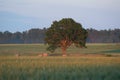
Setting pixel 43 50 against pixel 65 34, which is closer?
pixel 65 34

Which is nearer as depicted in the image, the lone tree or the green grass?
the lone tree

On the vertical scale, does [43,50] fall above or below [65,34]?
below

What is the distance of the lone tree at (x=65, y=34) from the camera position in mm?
66188

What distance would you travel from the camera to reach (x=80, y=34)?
66.3m

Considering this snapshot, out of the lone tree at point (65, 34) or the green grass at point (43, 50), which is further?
the green grass at point (43, 50)

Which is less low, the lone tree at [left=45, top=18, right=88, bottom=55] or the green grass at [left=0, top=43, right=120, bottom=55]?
the lone tree at [left=45, top=18, right=88, bottom=55]

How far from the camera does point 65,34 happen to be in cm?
6638

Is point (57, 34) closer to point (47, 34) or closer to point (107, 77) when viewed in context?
point (47, 34)

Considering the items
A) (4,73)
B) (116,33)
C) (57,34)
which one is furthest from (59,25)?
(116,33)

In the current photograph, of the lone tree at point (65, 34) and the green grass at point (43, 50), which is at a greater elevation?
the lone tree at point (65, 34)

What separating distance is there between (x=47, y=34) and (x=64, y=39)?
348 centimetres

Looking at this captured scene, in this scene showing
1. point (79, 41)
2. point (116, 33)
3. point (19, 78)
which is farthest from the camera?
point (116, 33)

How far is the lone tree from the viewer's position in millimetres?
66188

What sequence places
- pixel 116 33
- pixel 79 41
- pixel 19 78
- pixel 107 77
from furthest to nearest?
pixel 116 33 < pixel 79 41 < pixel 107 77 < pixel 19 78
